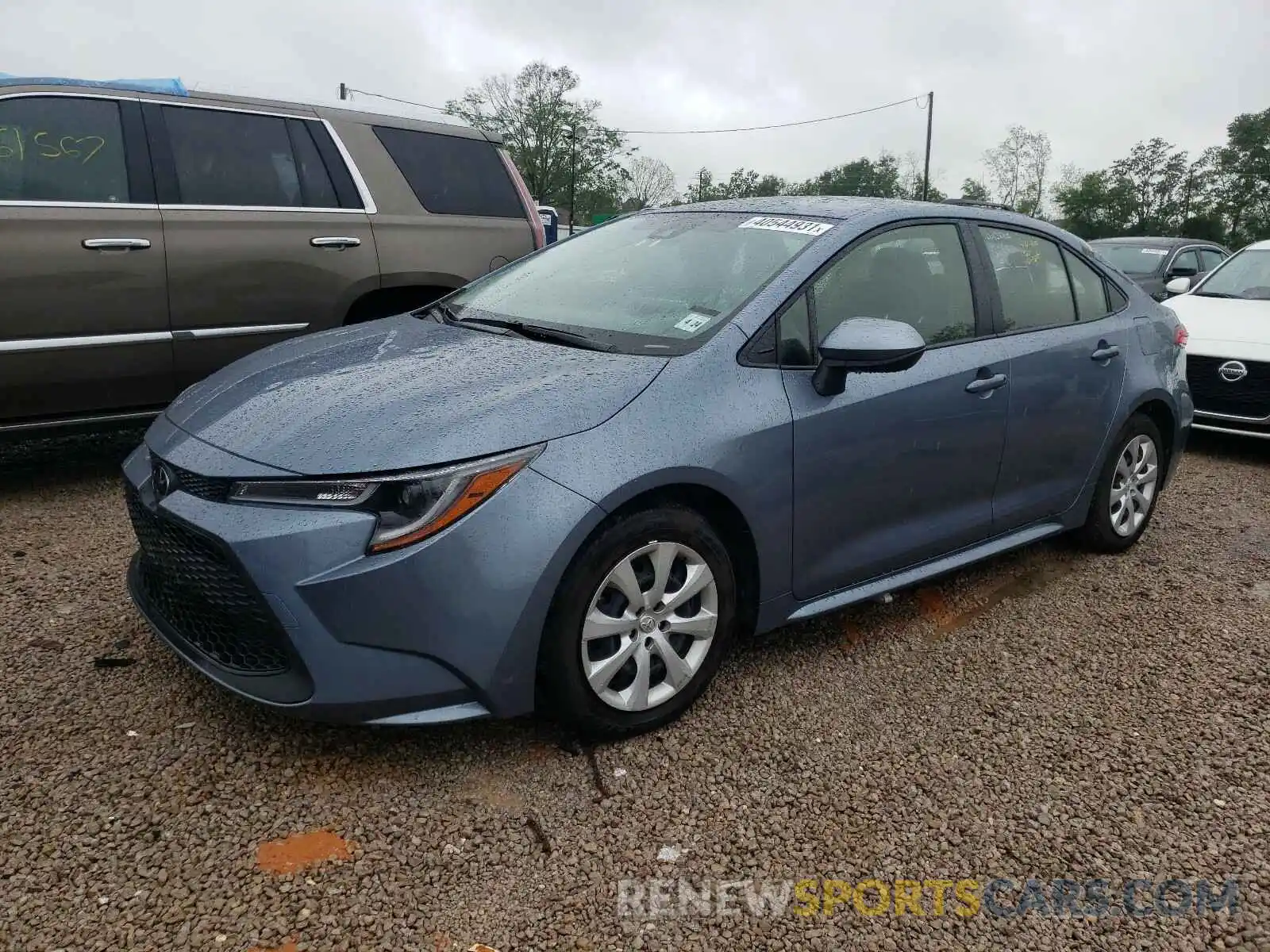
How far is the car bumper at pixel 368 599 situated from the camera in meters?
2.10

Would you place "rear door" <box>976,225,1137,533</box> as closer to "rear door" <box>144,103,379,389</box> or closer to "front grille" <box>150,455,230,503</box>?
"front grille" <box>150,455,230,503</box>

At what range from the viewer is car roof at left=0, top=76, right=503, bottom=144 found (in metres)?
4.06

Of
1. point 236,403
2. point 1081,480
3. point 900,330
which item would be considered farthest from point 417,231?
point 1081,480

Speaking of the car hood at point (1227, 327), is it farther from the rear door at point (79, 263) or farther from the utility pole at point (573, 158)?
the utility pole at point (573, 158)

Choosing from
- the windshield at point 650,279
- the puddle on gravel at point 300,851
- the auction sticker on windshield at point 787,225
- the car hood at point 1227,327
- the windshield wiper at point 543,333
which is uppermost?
the auction sticker on windshield at point 787,225

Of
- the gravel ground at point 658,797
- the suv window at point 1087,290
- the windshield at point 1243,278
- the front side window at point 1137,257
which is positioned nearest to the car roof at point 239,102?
the gravel ground at point 658,797

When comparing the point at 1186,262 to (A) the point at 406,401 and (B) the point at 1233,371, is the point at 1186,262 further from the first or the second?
(A) the point at 406,401

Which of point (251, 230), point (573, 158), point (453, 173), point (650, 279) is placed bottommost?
point (650, 279)

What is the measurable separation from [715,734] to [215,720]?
1385 mm

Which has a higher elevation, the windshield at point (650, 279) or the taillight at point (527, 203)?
the taillight at point (527, 203)

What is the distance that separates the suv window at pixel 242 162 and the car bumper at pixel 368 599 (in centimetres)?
266

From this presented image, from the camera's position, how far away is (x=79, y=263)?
13.2 feet

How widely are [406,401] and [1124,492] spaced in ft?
10.8

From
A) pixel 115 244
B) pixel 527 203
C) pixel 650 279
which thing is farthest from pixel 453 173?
pixel 650 279
